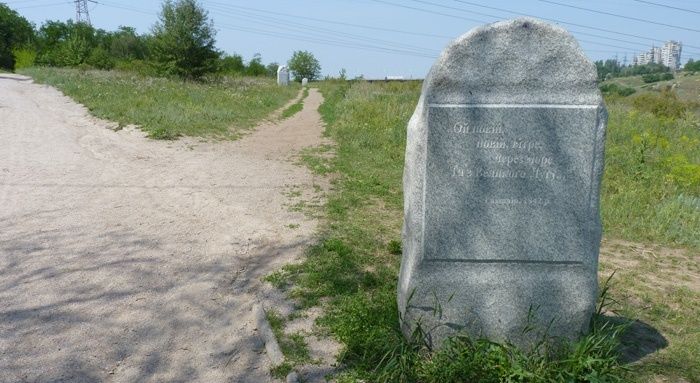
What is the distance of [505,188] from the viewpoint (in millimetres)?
3357

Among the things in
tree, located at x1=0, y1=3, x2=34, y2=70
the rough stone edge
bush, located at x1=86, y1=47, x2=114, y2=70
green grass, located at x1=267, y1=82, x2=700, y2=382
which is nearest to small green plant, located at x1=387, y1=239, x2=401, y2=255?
green grass, located at x1=267, y1=82, x2=700, y2=382

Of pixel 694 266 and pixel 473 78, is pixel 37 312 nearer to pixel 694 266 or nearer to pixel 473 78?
pixel 473 78

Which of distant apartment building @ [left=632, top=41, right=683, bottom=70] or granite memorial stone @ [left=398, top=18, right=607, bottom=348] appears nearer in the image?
granite memorial stone @ [left=398, top=18, right=607, bottom=348]

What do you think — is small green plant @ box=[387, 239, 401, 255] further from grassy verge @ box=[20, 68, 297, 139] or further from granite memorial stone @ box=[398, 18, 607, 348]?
grassy verge @ box=[20, 68, 297, 139]

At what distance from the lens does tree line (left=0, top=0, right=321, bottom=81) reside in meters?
31.2

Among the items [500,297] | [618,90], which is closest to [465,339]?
[500,297]

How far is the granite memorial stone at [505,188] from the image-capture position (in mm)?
3211

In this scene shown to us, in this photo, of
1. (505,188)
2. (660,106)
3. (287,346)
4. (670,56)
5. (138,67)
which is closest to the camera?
(505,188)

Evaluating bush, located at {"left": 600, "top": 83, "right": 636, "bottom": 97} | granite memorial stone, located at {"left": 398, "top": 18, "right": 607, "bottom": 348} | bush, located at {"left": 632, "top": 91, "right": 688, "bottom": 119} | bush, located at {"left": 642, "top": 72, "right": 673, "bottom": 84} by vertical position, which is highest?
bush, located at {"left": 642, "top": 72, "right": 673, "bottom": 84}

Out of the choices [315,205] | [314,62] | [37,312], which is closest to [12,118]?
[315,205]

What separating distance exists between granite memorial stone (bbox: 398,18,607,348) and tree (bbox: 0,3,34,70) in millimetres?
58394

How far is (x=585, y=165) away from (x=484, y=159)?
23.3 inches

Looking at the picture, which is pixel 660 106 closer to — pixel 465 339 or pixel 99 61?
pixel 465 339

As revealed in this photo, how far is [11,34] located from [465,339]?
218 feet
